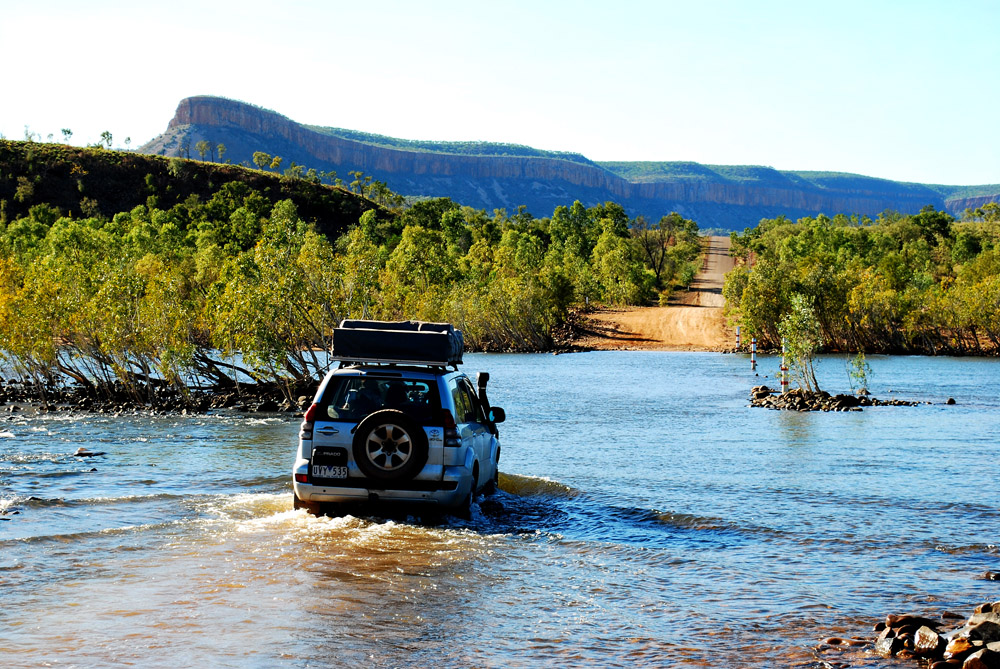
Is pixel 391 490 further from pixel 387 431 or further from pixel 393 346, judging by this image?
pixel 393 346

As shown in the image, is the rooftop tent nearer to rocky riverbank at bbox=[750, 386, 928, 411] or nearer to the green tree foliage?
rocky riverbank at bbox=[750, 386, 928, 411]

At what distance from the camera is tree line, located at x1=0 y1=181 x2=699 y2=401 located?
111 ft

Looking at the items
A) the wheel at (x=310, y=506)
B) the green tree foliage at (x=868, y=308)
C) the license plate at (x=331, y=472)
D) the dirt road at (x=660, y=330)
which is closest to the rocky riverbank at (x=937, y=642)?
the license plate at (x=331, y=472)

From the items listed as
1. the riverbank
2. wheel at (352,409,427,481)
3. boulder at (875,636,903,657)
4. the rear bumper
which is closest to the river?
boulder at (875,636,903,657)

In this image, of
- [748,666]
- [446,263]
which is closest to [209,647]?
[748,666]

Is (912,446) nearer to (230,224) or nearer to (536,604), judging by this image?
(536,604)

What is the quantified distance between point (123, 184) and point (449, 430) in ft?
517

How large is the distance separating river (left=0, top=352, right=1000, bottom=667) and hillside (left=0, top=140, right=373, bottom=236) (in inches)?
5248

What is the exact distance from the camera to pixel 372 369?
517 inches

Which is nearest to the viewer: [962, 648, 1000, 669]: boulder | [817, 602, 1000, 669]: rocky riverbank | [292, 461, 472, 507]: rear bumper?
[962, 648, 1000, 669]: boulder

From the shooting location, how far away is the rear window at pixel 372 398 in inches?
504

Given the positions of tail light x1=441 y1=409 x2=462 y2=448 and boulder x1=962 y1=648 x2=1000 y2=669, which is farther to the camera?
tail light x1=441 y1=409 x2=462 y2=448

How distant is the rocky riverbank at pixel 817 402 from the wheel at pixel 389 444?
27.2 meters

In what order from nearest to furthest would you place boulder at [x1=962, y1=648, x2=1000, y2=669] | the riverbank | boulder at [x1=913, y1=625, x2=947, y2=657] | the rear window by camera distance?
boulder at [x1=962, y1=648, x2=1000, y2=669], boulder at [x1=913, y1=625, x2=947, y2=657], the rear window, the riverbank
